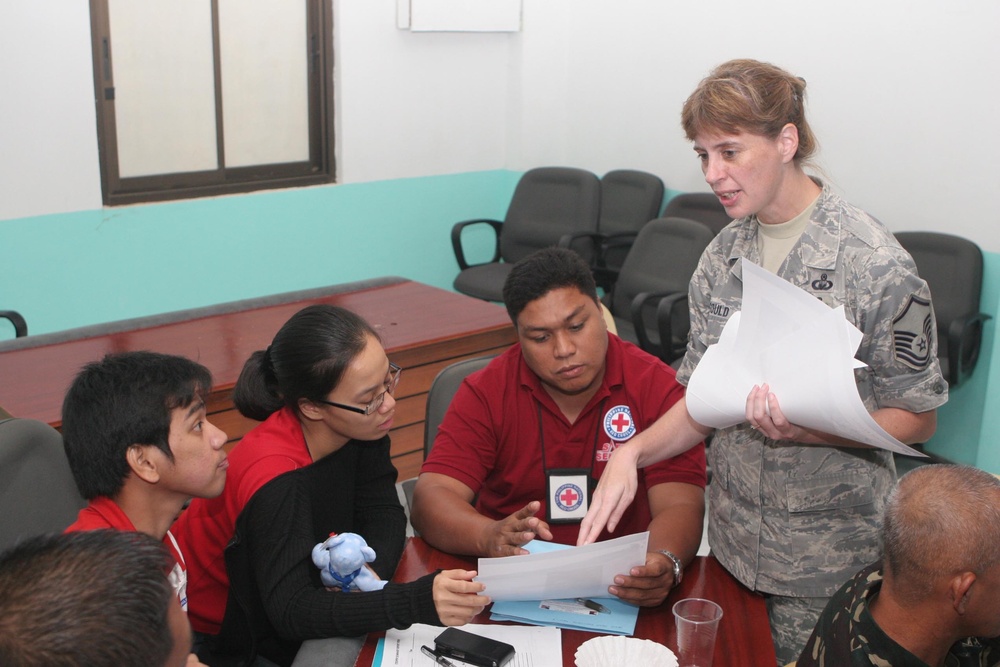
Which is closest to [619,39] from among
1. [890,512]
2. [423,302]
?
[423,302]

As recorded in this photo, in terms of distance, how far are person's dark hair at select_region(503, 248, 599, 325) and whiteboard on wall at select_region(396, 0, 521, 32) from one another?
346cm

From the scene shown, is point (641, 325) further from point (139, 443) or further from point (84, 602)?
point (84, 602)

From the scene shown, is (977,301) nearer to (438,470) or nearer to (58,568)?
(438,470)

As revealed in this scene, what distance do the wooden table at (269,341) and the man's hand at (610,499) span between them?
54.1 inches

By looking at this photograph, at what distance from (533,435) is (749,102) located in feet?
2.56

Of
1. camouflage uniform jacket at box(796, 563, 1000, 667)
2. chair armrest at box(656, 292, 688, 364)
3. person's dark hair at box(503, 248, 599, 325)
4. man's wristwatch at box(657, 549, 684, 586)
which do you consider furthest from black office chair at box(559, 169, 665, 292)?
camouflage uniform jacket at box(796, 563, 1000, 667)

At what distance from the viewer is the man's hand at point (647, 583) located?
148cm

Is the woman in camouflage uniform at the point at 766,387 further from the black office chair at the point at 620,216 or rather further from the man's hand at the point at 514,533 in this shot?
the black office chair at the point at 620,216

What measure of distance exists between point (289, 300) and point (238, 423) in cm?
77

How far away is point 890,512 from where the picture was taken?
4.09 feet

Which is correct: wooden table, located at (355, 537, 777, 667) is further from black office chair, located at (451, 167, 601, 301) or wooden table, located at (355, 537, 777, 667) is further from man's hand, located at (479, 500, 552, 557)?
black office chair, located at (451, 167, 601, 301)

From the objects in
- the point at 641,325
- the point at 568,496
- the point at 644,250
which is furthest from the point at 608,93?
the point at 568,496

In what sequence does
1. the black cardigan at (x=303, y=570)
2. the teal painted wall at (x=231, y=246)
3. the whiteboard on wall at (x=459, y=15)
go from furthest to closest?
the whiteboard on wall at (x=459, y=15) < the teal painted wall at (x=231, y=246) < the black cardigan at (x=303, y=570)

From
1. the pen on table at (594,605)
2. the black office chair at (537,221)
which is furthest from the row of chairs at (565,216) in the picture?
the pen on table at (594,605)
